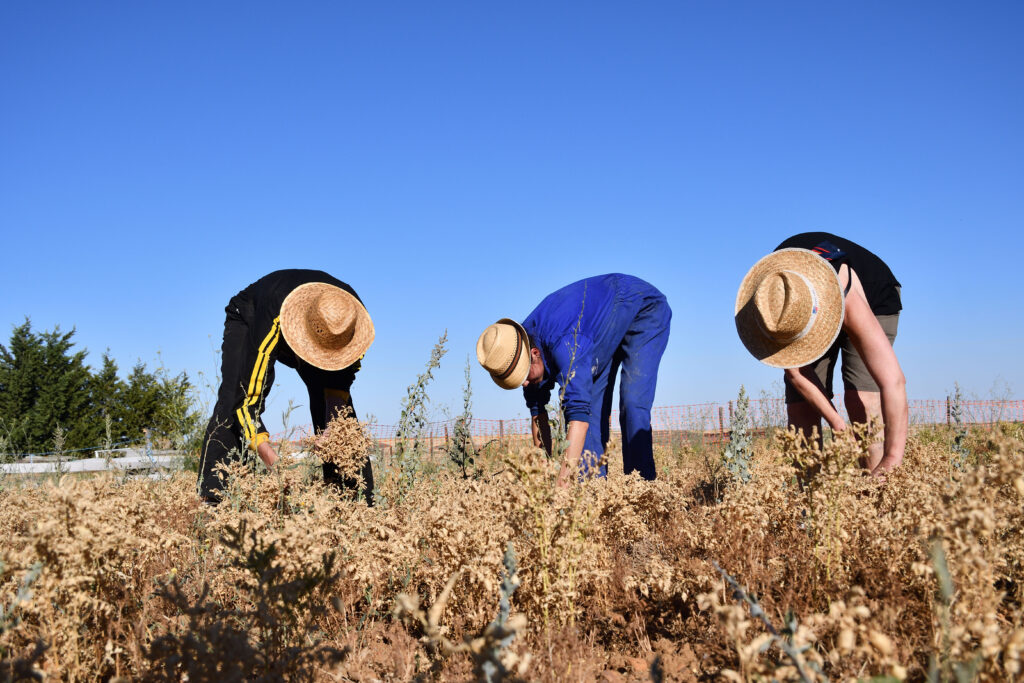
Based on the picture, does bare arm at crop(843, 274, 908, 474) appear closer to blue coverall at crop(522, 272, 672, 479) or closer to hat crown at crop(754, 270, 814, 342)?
hat crown at crop(754, 270, 814, 342)

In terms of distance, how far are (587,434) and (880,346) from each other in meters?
1.89

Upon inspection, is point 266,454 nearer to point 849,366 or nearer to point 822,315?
point 822,315

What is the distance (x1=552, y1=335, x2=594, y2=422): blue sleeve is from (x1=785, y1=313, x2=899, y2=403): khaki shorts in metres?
1.28

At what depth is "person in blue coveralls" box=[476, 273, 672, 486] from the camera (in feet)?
15.0

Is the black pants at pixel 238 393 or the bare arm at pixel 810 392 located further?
the black pants at pixel 238 393

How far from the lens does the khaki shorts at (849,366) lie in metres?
4.22

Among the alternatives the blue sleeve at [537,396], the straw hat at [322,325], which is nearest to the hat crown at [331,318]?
the straw hat at [322,325]

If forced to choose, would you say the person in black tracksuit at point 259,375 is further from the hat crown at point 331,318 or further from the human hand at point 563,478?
the human hand at point 563,478

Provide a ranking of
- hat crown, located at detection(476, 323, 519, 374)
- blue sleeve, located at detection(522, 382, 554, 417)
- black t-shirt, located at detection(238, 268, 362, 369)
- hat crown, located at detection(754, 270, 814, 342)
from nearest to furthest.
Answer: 1. hat crown, located at detection(754, 270, 814, 342)
2. black t-shirt, located at detection(238, 268, 362, 369)
3. hat crown, located at detection(476, 323, 519, 374)
4. blue sleeve, located at detection(522, 382, 554, 417)

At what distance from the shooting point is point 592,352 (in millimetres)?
4754

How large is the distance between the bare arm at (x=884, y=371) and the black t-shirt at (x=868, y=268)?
43cm

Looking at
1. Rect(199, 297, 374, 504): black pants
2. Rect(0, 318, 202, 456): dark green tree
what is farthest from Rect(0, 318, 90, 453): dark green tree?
Rect(199, 297, 374, 504): black pants

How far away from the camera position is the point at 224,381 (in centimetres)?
449

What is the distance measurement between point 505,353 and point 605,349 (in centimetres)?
76
